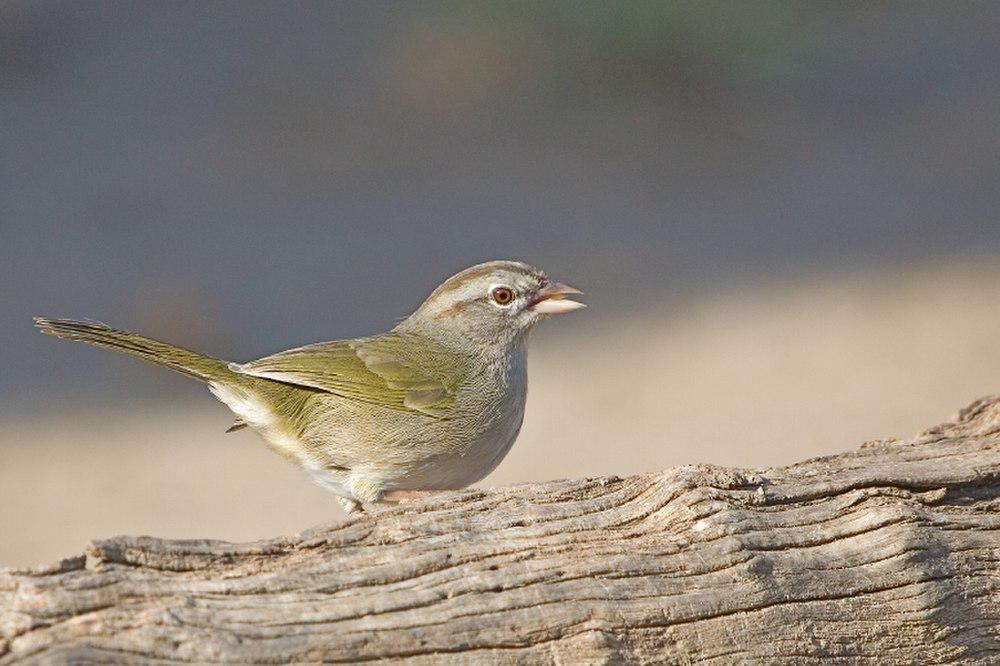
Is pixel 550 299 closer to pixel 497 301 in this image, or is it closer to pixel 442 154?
pixel 497 301

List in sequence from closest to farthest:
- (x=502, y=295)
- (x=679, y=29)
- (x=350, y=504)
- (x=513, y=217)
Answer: (x=350, y=504), (x=502, y=295), (x=513, y=217), (x=679, y=29)

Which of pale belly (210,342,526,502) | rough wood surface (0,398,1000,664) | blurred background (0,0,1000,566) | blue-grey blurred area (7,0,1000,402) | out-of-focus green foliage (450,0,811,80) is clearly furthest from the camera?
out-of-focus green foliage (450,0,811,80)

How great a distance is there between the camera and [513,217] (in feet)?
46.5

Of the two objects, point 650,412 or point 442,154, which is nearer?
point 650,412

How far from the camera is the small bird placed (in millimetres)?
5664

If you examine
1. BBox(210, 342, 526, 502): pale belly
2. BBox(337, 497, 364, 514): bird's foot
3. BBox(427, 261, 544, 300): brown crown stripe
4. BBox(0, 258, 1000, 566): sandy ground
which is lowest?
BBox(337, 497, 364, 514): bird's foot

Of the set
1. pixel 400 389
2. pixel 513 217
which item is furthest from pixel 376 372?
pixel 513 217

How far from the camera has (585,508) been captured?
460 cm

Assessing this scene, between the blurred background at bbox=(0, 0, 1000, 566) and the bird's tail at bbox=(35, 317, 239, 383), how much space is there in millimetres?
3758

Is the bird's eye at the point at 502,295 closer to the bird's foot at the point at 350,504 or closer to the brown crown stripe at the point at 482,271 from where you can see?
the brown crown stripe at the point at 482,271

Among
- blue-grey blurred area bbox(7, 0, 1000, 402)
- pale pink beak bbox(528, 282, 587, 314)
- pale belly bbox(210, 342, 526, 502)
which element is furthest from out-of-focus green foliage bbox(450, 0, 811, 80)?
pale belly bbox(210, 342, 526, 502)

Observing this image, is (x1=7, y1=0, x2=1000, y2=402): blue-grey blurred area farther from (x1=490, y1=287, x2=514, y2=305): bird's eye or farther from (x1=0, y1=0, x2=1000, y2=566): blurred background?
(x1=490, y1=287, x2=514, y2=305): bird's eye

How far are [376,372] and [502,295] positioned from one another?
1.97 feet

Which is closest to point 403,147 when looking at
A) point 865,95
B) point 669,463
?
point 865,95
